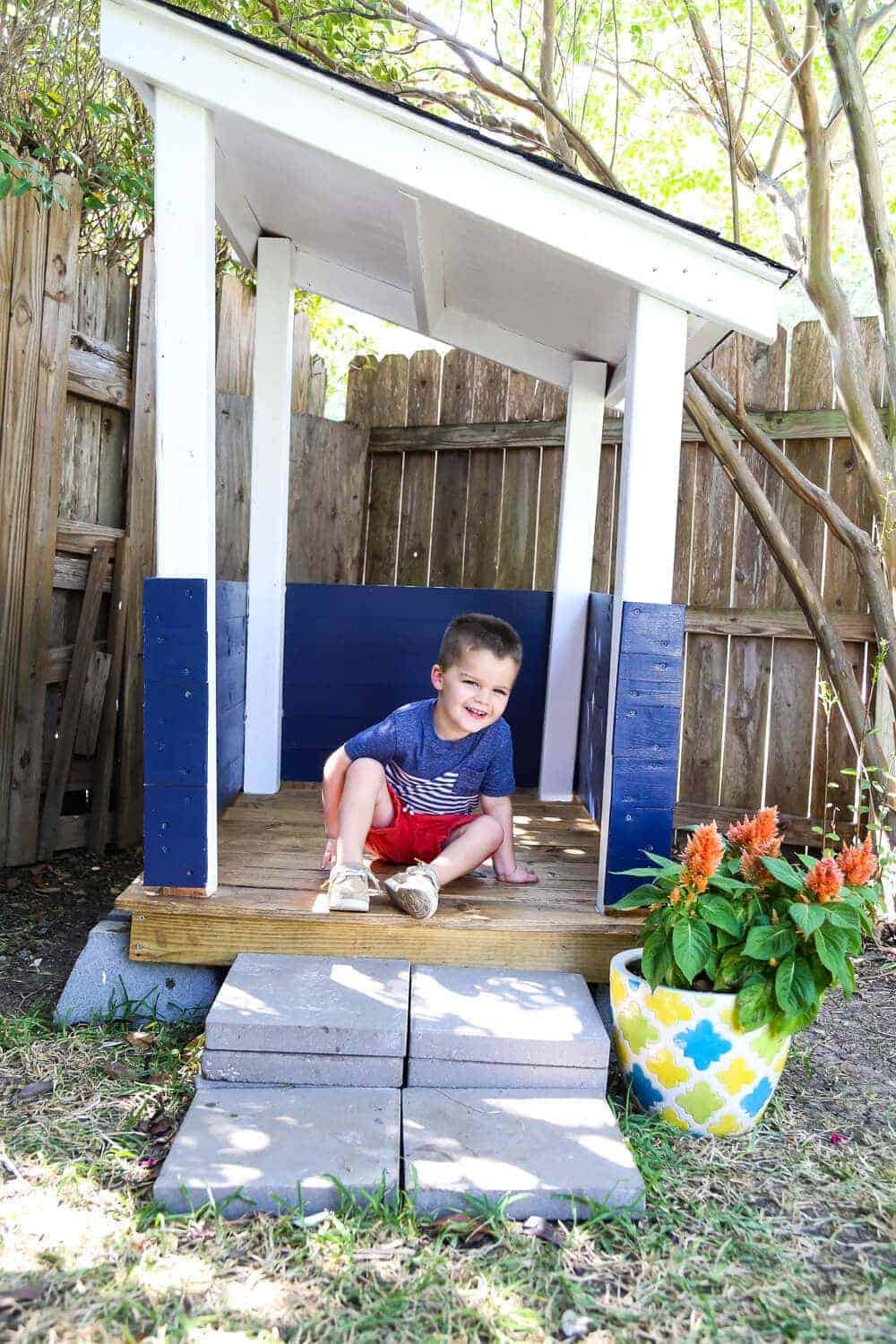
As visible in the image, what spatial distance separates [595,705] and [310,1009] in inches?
74.3

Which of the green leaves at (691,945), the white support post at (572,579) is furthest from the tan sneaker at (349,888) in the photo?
the white support post at (572,579)

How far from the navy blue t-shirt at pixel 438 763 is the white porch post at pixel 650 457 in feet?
1.66

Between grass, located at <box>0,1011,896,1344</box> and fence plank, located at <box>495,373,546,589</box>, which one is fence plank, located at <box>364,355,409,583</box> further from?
grass, located at <box>0,1011,896,1344</box>

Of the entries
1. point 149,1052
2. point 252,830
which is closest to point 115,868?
point 252,830

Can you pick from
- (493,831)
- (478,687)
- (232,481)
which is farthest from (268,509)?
(493,831)

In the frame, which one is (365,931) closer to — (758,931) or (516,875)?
(516,875)

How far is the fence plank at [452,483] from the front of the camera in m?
6.27

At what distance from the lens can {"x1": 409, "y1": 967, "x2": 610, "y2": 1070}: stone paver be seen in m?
2.62

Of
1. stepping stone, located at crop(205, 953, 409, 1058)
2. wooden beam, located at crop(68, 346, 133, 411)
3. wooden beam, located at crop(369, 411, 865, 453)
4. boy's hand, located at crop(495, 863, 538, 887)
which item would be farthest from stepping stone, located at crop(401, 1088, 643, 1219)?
wooden beam, located at crop(369, 411, 865, 453)

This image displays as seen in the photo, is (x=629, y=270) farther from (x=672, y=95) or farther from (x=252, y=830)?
(x=672, y=95)

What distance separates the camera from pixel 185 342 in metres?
2.99

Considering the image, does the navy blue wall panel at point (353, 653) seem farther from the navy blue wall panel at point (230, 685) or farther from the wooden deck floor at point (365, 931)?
the wooden deck floor at point (365, 931)

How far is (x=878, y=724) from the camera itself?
4910mm

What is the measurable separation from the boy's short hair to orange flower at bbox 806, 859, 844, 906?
4.10 feet
